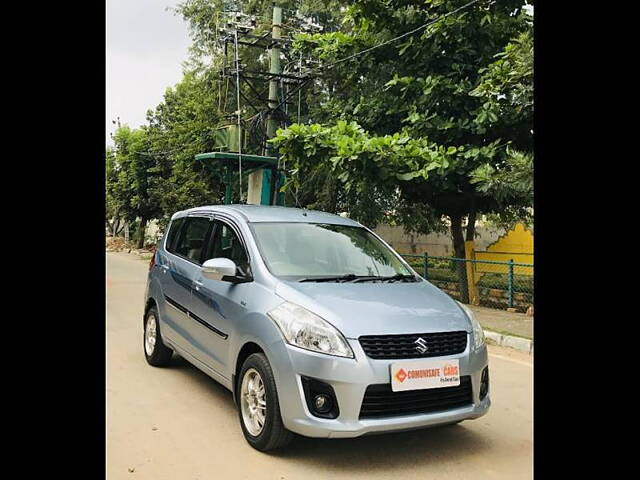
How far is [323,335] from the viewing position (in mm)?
3764

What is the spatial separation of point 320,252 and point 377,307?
106cm

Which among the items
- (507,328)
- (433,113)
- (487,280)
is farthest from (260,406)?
(487,280)

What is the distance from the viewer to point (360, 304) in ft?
13.2

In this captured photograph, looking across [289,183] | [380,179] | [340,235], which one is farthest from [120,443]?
[289,183]

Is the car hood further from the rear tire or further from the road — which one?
the rear tire

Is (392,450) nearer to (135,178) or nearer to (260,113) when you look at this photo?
(260,113)

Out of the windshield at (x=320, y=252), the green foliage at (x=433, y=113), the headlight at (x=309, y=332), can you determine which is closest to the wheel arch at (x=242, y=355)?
the headlight at (x=309, y=332)

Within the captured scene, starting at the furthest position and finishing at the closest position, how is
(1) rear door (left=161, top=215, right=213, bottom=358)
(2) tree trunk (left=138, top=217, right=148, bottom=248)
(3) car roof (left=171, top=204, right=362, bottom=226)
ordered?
(2) tree trunk (left=138, top=217, right=148, bottom=248) < (1) rear door (left=161, top=215, right=213, bottom=358) < (3) car roof (left=171, top=204, right=362, bottom=226)

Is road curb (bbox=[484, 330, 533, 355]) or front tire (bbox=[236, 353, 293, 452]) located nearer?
front tire (bbox=[236, 353, 293, 452])

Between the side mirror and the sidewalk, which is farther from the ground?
the side mirror

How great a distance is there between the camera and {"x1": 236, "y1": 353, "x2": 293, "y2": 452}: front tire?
389 centimetres

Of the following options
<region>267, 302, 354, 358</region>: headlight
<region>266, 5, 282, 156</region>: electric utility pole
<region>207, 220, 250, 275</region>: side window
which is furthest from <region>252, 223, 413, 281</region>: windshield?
<region>266, 5, 282, 156</region>: electric utility pole

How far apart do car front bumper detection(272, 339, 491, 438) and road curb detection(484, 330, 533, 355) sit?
4.65 metres
